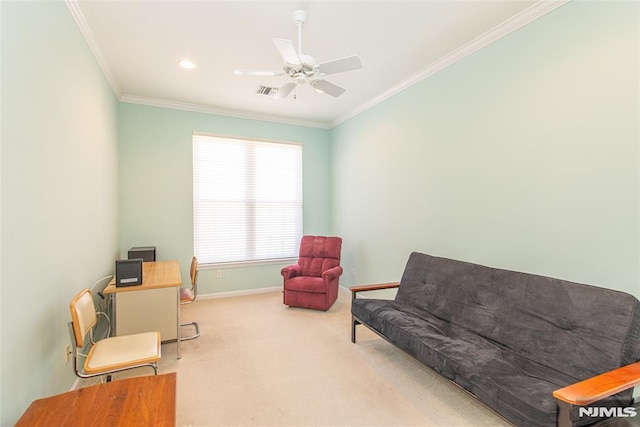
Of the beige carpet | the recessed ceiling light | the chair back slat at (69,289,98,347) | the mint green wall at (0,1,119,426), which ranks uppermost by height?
the recessed ceiling light

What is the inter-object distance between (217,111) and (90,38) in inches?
81.5

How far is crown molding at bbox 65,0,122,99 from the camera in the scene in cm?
221

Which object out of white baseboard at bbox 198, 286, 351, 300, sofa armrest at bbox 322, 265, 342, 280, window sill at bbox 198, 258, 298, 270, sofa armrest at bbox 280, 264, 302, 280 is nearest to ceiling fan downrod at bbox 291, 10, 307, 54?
sofa armrest at bbox 322, 265, 342, 280

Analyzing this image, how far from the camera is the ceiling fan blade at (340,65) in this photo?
225 cm

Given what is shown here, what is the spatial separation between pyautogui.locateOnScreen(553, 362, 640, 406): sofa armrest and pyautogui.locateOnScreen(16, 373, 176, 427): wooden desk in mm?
1711

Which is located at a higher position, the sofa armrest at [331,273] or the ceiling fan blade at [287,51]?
the ceiling fan blade at [287,51]

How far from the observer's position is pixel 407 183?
371cm

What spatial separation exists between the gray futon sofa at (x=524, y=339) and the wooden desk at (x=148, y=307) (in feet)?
6.10

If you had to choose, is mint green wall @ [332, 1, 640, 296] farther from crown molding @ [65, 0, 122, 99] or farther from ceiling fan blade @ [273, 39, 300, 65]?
crown molding @ [65, 0, 122, 99]

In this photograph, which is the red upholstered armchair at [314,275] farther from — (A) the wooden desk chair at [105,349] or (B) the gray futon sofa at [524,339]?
(A) the wooden desk chair at [105,349]

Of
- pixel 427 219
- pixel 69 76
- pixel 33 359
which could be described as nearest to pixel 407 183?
pixel 427 219

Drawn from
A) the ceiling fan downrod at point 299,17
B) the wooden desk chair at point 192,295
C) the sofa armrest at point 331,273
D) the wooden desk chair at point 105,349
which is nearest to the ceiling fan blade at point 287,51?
the ceiling fan downrod at point 299,17

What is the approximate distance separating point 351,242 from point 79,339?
3667 millimetres

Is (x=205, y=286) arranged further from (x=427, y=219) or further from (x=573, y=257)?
(x=573, y=257)
